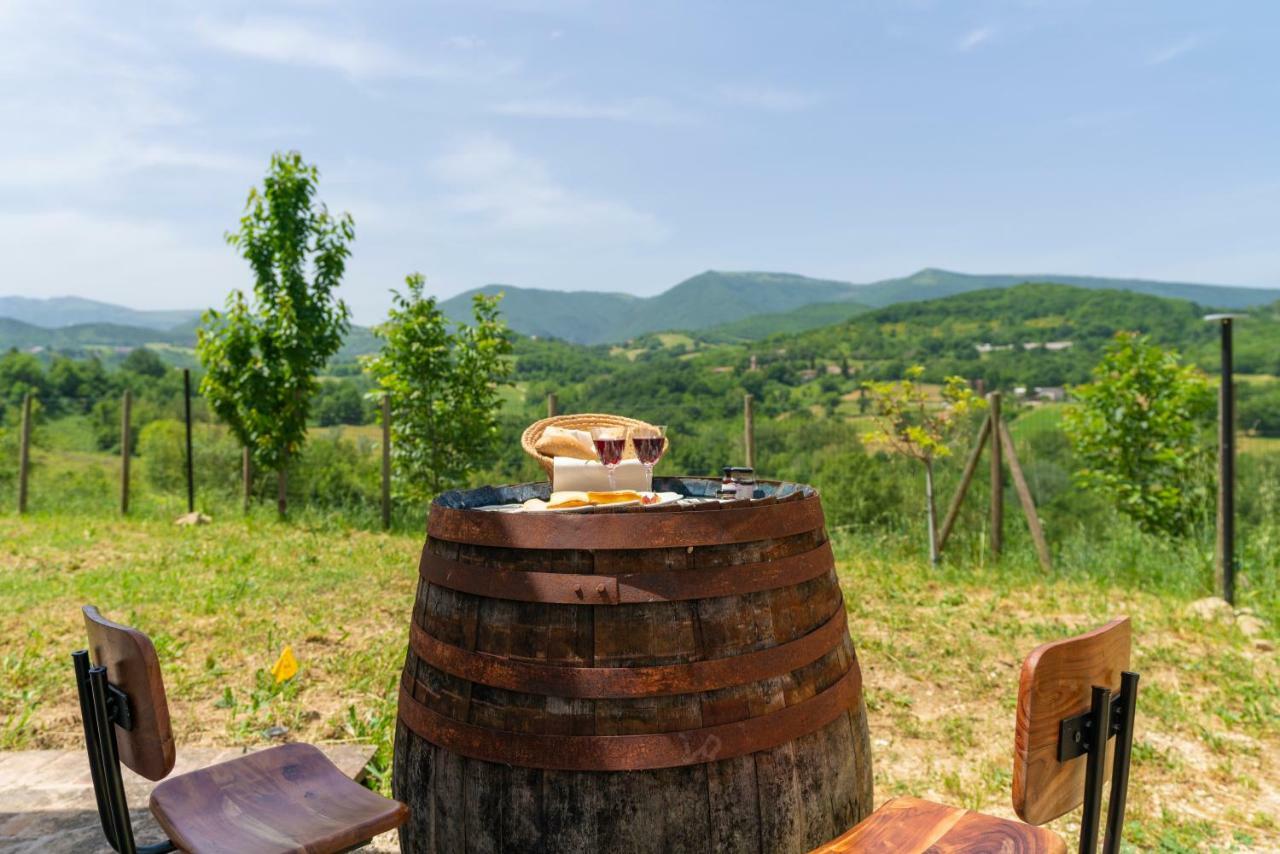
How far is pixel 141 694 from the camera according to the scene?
5.74ft

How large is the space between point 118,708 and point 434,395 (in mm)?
9155

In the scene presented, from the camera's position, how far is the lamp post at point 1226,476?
5938 mm

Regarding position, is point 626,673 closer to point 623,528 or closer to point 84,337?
point 623,528

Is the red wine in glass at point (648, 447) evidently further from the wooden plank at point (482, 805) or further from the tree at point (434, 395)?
the tree at point (434, 395)

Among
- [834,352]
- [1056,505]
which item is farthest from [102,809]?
[834,352]

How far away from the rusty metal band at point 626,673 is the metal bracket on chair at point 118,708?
72 centimetres

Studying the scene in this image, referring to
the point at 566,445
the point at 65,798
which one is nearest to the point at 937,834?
the point at 566,445

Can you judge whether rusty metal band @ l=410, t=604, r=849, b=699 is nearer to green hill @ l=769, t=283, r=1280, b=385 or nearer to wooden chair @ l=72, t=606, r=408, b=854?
wooden chair @ l=72, t=606, r=408, b=854

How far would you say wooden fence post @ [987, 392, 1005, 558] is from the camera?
7.45 metres

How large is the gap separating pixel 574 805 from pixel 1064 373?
3341 centimetres

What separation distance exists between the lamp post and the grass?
25cm

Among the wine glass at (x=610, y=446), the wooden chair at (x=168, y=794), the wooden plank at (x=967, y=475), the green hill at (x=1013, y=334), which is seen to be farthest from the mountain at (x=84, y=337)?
the wine glass at (x=610, y=446)

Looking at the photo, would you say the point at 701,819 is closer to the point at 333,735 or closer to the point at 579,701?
the point at 579,701

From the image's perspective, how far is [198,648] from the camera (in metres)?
5.11
